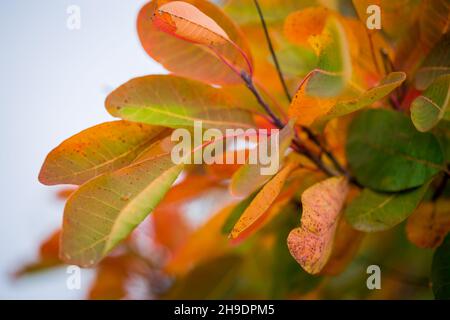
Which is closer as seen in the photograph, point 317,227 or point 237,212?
point 317,227

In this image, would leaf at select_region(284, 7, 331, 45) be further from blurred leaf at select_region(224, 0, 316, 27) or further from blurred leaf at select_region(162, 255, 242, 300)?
blurred leaf at select_region(162, 255, 242, 300)

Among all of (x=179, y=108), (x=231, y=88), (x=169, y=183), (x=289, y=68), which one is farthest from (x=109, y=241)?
(x=289, y=68)

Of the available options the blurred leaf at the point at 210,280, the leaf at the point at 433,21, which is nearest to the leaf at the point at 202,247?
the blurred leaf at the point at 210,280

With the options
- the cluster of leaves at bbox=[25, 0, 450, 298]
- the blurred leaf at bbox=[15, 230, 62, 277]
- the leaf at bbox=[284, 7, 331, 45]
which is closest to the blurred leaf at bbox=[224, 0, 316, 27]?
the cluster of leaves at bbox=[25, 0, 450, 298]

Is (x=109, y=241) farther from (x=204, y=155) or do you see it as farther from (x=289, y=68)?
(x=289, y=68)

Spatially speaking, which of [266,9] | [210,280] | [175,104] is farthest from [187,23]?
[210,280]

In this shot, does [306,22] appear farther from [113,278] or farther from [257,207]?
[113,278]
